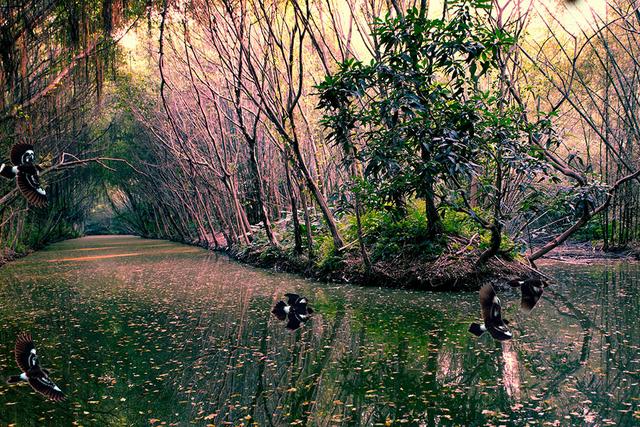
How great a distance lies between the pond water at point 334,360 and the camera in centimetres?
417

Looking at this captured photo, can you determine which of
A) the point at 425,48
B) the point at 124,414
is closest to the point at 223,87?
the point at 425,48

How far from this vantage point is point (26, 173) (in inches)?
101

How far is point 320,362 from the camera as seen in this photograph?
5605mm

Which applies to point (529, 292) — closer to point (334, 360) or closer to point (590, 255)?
point (334, 360)

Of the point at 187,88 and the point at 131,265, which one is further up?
the point at 187,88

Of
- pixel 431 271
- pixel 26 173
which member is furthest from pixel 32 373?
pixel 431 271

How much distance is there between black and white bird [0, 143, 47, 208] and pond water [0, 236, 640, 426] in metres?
2.13

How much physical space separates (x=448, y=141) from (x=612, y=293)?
3.86m

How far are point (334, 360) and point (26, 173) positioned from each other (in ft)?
12.3

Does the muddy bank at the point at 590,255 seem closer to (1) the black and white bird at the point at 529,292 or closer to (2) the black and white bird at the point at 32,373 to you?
(1) the black and white bird at the point at 529,292

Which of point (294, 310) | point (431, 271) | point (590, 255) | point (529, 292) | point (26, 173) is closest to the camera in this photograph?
point (26, 173)

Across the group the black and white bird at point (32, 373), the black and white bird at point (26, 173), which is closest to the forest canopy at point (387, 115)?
the black and white bird at point (26, 173)

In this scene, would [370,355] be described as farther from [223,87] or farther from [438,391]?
[223,87]

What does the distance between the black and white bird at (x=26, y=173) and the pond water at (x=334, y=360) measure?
2.13m
